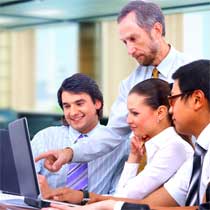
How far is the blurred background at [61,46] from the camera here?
4484 millimetres

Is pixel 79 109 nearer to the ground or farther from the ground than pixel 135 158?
farther from the ground

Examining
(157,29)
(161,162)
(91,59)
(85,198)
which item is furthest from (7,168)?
(91,59)

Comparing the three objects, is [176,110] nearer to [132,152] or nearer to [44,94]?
[132,152]

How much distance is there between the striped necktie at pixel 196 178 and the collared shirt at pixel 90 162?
0.74 meters

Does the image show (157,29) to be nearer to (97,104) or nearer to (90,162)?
(97,104)

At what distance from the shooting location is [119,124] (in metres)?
2.45

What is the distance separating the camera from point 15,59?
8.27 meters

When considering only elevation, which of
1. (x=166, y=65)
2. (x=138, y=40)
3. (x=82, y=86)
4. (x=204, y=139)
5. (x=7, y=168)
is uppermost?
(x=138, y=40)

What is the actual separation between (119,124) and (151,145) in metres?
0.50

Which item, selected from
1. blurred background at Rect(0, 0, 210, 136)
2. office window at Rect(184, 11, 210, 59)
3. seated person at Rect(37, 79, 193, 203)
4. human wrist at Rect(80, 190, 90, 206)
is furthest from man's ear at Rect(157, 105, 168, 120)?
office window at Rect(184, 11, 210, 59)

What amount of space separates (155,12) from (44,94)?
6.05 metres

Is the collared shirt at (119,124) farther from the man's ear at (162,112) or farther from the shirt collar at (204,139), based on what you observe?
the shirt collar at (204,139)

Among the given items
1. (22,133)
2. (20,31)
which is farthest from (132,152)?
(20,31)

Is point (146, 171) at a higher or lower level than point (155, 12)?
lower
